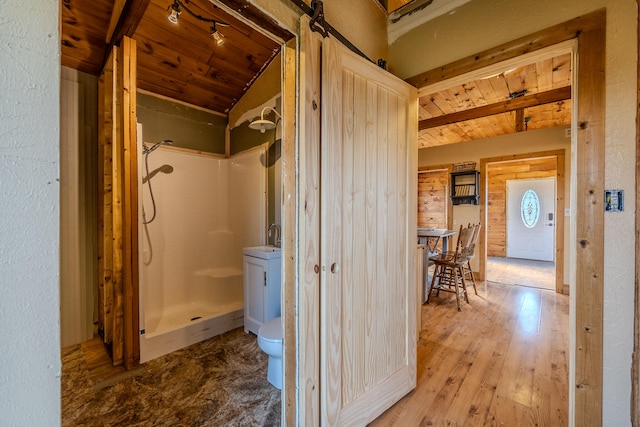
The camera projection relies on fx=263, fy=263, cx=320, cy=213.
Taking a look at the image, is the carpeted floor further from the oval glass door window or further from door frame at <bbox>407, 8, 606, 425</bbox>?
the oval glass door window

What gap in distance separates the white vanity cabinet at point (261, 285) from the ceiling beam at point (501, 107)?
315 centimetres

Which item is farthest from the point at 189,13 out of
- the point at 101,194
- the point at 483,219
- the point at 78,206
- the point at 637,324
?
the point at 483,219

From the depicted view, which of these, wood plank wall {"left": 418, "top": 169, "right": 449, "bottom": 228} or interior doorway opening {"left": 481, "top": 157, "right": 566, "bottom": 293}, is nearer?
interior doorway opening {"left": 481, "top": 157, "right": 566, "bottom": 293}

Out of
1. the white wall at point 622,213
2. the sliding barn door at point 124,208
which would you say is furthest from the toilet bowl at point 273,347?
the white wall at point 622,213

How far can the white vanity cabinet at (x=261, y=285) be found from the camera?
234 cm

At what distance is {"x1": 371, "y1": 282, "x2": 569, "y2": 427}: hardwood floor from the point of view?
1563 millimetres

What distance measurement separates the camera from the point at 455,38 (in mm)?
1634

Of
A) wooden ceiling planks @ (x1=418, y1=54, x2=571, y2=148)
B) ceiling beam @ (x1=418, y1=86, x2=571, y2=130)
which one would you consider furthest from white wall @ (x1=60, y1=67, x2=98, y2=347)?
ceiling beam @ (x1=418, y1=86, x2=571, y2=130)

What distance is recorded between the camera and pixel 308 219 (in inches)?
47.0

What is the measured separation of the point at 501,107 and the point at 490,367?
3.09m

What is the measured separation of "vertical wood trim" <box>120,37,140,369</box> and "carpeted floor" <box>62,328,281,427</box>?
0.25m

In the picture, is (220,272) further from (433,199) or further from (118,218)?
(433,199)

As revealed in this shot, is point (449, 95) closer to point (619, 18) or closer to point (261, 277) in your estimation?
point (619, 18)

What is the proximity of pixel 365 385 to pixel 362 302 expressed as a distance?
18.6 inches
